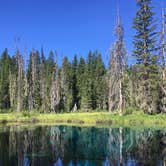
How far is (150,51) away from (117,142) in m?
27.5

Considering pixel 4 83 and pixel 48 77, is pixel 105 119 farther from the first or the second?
pixel 4 83

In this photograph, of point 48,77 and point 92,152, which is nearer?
point 92,152

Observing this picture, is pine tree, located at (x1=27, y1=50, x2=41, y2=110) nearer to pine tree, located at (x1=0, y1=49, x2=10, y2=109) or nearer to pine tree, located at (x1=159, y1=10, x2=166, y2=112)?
pine tree, located at (x1=0, y1=49, x2=10, y2=109)

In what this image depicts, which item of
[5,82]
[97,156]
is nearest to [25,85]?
[5,82]

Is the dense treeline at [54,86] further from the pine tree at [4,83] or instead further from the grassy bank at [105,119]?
the grassy bank at [105,119]

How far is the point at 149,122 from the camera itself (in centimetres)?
4288

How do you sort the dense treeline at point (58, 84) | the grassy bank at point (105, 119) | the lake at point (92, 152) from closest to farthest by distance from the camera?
1. the lake at point (92, 152)
2. the grassy bank at point (105, 119)
3. the dense treeline at point (58, 84)

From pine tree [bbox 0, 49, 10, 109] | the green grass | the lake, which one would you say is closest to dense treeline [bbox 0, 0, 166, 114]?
pine tree [bbox 0, 49, 10, 109]

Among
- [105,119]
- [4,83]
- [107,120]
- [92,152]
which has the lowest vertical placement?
[92,152]

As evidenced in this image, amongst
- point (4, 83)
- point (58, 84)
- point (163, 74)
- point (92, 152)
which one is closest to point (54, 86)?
point (58, 84)

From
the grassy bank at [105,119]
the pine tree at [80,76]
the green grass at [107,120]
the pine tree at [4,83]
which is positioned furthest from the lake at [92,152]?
the pine tree at [80,76]

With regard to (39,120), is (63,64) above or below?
above

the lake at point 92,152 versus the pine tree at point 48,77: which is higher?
the pine tree at point 48,77

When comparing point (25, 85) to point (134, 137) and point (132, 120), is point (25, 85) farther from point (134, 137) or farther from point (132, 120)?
point (134, 137)
